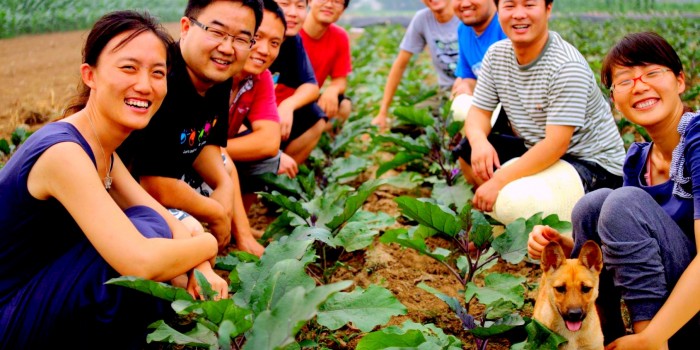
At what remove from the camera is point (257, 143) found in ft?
12.5

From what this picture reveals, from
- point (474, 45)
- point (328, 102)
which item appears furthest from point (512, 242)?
point (328, 102)

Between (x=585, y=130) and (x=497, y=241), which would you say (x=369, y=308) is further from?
(x=585, y=130)

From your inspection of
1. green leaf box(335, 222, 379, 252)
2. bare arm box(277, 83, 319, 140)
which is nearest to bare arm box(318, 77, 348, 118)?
bare arm box(277, 83, 319, 140)

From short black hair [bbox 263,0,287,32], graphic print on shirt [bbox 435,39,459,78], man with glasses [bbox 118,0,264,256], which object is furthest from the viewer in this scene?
graphic print on shirt [bbox 435,39,459,78]

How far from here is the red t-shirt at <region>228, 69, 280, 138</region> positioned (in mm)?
3801

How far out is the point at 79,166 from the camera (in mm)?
1974

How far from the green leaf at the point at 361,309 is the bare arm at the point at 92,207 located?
0.55 meters

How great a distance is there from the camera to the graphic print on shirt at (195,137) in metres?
2.96

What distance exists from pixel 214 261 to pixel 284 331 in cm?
108

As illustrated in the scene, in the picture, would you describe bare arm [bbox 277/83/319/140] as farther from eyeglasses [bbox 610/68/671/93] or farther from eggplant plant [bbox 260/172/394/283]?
eyeglasses [bbox 610/68/671/93]

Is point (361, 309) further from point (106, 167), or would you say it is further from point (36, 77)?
point (36, 77)

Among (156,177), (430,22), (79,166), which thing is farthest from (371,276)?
(430,22)

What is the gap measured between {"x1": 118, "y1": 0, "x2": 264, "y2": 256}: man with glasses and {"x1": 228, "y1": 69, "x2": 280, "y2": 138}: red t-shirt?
2.18 ft

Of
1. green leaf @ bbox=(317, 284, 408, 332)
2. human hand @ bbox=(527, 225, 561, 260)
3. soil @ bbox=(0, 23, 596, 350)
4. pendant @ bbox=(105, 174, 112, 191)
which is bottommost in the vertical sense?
soil @ bbox=(0, 23, 596, 350)
